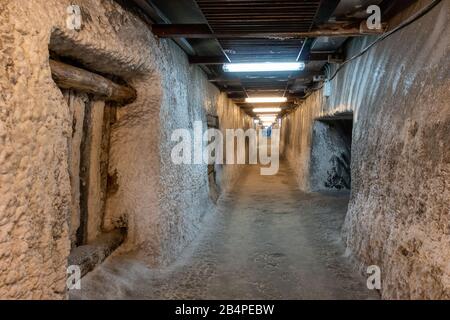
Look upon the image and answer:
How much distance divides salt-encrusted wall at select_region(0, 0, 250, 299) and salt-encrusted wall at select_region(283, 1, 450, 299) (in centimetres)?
211

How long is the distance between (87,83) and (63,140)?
29.7 inches

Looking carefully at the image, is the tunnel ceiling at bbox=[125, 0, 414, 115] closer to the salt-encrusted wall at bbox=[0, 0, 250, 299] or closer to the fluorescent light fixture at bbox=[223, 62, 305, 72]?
the fluorescent light fixture at bbox=[223, 62, 305, 72]

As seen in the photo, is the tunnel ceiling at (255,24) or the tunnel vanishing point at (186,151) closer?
the tunnel vanishing point at (186,151)

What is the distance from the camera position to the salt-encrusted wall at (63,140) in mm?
1702

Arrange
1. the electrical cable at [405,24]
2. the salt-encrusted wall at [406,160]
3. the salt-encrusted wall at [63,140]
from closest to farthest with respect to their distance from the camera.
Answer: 1. the salt-encrusted wall at [63,140]
2. the salt-encrusted wall at [406,160]
3. the electrical cable at [405,24]

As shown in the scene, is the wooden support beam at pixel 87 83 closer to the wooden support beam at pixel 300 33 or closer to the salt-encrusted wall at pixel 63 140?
the salt-encrusted wall at pixel 63 140

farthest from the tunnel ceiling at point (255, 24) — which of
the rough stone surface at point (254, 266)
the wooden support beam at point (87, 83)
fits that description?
the rough stone surface at point (254, 266)

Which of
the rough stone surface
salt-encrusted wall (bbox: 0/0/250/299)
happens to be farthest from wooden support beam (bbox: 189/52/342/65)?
the rough stone surface

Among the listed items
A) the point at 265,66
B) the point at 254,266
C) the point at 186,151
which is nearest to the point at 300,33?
the point at 265,66

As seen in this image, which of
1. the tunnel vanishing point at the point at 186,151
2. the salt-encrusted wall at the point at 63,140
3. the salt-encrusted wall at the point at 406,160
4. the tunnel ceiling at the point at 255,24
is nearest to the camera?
the salt-encrusted wall at the point at 63,140

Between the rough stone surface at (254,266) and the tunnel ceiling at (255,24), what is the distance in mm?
2271

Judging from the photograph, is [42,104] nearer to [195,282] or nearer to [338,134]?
[195,282]

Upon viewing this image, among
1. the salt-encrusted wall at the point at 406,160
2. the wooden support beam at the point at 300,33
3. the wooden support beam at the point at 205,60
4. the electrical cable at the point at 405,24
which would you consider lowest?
the salt-encrusted wall at the point at 406,160
